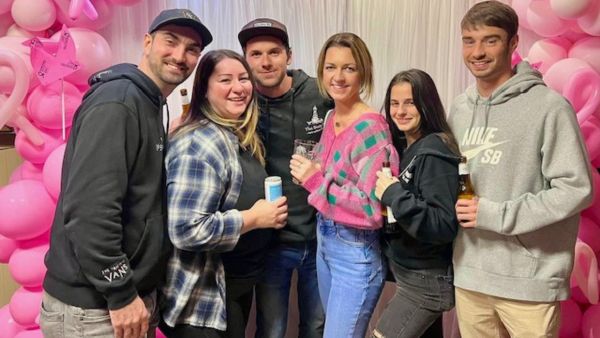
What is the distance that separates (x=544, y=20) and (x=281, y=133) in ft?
3.62

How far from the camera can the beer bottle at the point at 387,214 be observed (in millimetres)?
1697

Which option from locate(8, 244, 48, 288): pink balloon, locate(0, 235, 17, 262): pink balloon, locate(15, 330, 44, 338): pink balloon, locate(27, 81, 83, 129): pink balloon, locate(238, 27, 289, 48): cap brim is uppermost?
locate(238, 27, 289, 48): cap brim

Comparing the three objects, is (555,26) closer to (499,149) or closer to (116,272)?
(499,149)

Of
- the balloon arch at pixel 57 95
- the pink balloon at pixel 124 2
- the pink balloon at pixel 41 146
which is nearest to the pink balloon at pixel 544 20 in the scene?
the balloon arch at pixel 57 95

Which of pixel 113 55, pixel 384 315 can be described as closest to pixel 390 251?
pixel 384 315

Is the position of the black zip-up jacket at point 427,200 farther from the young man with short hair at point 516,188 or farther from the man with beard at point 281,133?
the man with beard at point 281,133

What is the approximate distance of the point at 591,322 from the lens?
212cm

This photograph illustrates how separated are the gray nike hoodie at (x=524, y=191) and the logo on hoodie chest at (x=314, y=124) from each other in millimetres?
595

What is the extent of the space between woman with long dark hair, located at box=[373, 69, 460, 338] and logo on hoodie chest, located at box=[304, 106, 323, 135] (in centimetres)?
33

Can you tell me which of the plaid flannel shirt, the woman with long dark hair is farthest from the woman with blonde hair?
the woman with long dark hair

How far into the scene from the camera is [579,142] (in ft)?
Answer: 5.03

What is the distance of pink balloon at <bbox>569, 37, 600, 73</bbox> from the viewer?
1967 millimetres

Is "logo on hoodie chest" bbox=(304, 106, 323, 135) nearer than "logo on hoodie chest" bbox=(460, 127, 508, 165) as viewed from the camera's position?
No

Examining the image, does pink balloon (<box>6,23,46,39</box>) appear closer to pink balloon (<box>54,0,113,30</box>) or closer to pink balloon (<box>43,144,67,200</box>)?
pink balloon (<box>54,0,113,30</box>)
